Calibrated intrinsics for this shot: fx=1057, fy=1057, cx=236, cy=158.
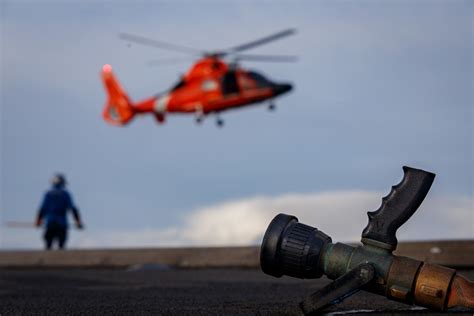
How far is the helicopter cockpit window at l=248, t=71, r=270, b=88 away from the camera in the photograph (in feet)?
137

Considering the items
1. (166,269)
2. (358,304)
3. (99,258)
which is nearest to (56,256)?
(99,258)

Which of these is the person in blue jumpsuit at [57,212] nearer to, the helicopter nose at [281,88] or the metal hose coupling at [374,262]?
the metal hose coupling at [374,262]

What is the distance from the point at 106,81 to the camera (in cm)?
6081

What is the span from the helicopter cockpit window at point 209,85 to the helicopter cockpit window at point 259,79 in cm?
183

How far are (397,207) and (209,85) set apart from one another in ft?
127

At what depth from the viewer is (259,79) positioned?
4206cm

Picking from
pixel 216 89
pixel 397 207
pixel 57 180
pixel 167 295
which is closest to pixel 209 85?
pixel 216 89

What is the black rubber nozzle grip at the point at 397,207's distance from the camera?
5.24 metres

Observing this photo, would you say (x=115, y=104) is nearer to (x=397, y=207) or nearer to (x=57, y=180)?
(x=57, y=180)

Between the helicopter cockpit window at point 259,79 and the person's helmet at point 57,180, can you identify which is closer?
the person's helmet at point 57,180

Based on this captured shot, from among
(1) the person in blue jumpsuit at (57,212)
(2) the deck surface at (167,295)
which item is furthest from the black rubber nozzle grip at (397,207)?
(1) the person in blue jumpsuit at (57,212)

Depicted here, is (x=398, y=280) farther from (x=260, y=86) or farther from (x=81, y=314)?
(x=260, y=86)

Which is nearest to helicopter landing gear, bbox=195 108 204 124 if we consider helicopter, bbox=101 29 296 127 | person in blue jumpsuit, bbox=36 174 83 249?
helicopter, bbox=101 29 296 127

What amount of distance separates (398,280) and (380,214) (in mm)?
361
